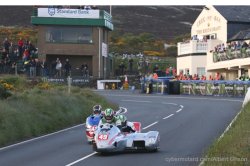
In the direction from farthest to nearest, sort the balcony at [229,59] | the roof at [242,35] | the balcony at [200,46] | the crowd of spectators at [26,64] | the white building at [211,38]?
the balcony at [200,46] → the white building at [211,38] → the roof at [242,35] → the crowd of spectators at [26,64] → the balcony at [229,59]

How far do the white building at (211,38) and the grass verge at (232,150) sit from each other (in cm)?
3876

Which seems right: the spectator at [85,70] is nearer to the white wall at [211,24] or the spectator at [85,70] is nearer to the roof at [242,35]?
the white wall at [211,24]

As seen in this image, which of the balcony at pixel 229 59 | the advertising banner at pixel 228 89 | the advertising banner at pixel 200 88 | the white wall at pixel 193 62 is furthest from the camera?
the white wall at pixel 193 62

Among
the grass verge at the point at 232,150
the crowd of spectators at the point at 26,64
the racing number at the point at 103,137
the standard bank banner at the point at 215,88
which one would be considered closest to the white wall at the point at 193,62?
the standard bank banner at the point at 215,88

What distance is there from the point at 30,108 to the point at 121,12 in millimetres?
99616

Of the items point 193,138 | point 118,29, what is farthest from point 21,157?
point 118,29

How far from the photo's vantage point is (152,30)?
112m

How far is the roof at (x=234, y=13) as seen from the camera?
60.1 meters

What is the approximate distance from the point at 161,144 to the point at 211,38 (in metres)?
42.8

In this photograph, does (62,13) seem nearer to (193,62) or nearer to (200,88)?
(193,62)

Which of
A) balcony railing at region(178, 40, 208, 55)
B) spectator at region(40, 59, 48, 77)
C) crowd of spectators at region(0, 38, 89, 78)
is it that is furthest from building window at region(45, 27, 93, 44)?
balcony railing at region(178, 40, 208, 55)

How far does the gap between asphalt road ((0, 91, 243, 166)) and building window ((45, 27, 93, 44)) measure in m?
29.5

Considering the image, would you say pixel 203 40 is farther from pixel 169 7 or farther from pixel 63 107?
pixel 169 7

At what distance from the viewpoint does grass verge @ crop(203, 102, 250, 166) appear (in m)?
12.8
